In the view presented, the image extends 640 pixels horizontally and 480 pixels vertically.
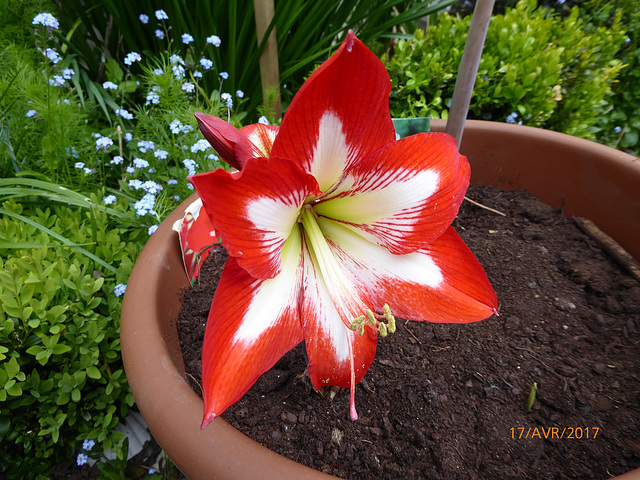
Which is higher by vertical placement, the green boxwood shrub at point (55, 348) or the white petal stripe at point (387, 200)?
the white petal stripe at point (387, 200)

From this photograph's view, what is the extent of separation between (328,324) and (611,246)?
3.32 ft

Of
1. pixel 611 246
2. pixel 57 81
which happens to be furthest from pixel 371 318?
pixel 57 81

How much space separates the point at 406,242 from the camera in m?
0.63

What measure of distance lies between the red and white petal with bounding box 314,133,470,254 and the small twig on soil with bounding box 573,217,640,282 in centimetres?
81

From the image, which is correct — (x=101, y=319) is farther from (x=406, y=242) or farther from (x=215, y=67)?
(x=215, y=67)

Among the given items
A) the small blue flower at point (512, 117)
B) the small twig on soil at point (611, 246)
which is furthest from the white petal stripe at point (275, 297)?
the small blue flower at point (512, 117)

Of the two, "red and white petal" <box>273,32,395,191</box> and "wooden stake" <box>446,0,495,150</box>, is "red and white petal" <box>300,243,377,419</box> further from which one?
"wooden stake" <box>446,0,495,150</box>

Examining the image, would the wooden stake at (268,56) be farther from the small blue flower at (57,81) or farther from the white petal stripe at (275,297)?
the white petal stripe at (275,297)

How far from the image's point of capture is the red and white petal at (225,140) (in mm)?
580

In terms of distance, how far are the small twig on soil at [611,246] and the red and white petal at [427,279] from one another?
2.45 ft

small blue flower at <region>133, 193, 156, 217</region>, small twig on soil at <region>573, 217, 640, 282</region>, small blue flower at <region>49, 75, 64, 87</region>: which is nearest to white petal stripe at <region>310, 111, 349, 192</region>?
small blue flower at <region>133, 193, 156, 217</region>

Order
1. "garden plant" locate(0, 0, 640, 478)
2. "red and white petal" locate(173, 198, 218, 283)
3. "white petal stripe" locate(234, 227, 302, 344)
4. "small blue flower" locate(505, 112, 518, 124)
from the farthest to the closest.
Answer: "small blue flower" locate(505, 112, 518, 124)
"garden plant" locate(0, 0, 640, 478)
"red and white petal" locate(173, 198, 218, 283)
"white petal stripe" locate(234, 227, 302, 344)

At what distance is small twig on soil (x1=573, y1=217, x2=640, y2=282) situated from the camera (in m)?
1.13

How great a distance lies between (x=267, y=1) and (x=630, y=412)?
6.16ft
